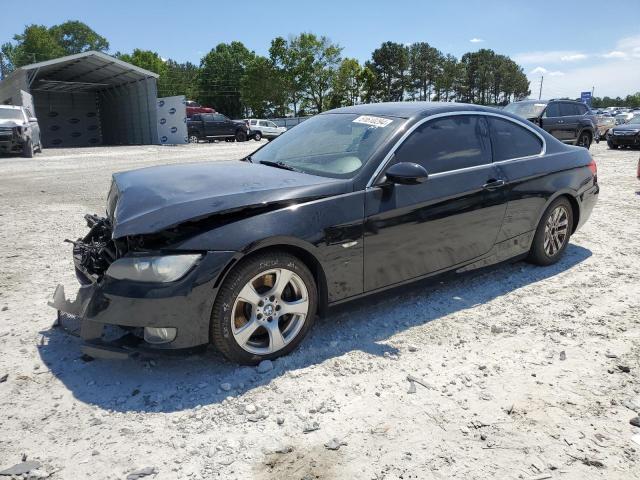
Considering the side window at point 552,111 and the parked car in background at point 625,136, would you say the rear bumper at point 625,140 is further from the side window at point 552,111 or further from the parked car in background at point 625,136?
the side window at point 552,111

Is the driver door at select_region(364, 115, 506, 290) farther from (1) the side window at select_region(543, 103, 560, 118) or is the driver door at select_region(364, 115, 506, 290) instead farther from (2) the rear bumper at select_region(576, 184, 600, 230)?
(1) the side window at select_region(543, 103, 560, 118)

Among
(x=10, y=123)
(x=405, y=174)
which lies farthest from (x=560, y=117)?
(x=10, y=123)

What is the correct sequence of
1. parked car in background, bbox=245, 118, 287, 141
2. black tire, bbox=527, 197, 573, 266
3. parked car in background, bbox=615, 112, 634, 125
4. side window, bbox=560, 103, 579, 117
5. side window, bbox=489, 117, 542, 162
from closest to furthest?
side window, bbox=489, 117, 542, 162, black tire, bbox=527, 197, 573, 266, side window, bbox=560, 103, 579, 117, parked car in background, bbox=615, 112, 634, 125, parked car in background, bbox=245, 118, 287, 141

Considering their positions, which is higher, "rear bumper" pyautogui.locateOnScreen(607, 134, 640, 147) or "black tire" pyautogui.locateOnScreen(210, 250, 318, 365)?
"rear bumper" pyautogui.locateOnScreen(607, 134, 640, 147)

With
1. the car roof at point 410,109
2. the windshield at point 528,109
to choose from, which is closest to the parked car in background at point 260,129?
the windshield at point 528,109

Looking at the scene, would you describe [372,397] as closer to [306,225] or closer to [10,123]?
[306,225]

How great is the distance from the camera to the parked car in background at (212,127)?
3175cm

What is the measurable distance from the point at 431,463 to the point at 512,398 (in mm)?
762

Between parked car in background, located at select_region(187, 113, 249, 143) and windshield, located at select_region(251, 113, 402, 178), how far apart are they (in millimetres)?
28881

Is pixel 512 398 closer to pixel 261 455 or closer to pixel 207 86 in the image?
pixel 261 455

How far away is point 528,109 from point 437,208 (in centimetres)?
1379

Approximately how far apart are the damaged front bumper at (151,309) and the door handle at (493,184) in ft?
7.42

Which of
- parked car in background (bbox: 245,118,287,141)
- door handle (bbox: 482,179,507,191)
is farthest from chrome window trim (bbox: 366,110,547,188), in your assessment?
parked car in background (bbox: 245,118,287,141)

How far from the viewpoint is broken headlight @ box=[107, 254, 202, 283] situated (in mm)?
2633
